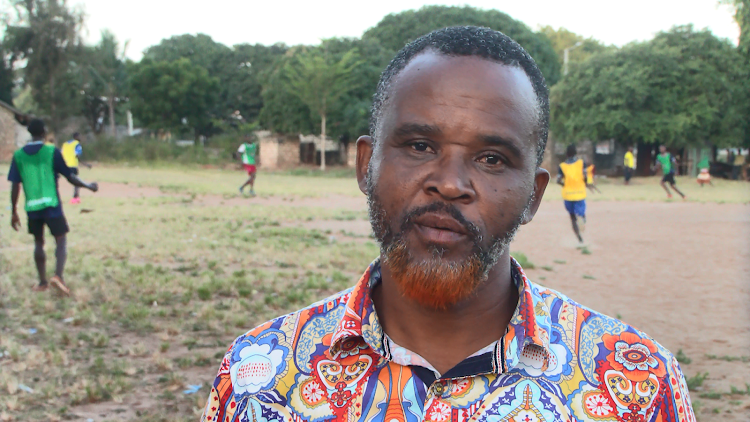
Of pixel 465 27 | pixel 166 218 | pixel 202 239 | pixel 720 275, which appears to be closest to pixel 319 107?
pixel 166 218

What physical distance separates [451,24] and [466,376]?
4733 cm

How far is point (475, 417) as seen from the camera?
4.15 feet

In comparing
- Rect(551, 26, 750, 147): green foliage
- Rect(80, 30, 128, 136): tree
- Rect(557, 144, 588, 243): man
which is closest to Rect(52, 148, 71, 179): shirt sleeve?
Rect(557, 144, 588, 243): man

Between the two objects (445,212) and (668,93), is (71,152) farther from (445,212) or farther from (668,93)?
(668,93)

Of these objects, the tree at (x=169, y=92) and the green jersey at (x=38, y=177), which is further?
the tree at (x=169, y=92)

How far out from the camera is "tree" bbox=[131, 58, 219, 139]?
40406mm

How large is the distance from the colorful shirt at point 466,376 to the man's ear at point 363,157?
316 millimetres

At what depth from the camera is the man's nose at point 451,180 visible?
1346mm

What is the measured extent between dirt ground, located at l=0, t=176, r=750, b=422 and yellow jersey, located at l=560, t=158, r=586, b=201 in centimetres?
89

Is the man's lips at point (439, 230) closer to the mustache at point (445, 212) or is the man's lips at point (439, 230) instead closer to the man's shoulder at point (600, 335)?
the mustache at point (445, 212)

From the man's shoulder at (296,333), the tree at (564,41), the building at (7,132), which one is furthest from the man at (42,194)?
the tree at (564,41)

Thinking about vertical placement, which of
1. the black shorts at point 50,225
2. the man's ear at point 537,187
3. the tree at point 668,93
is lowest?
the black shorts at point 50,225

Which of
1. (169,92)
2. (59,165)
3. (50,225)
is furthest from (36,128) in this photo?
(169,92)

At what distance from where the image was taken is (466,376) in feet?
4.33
